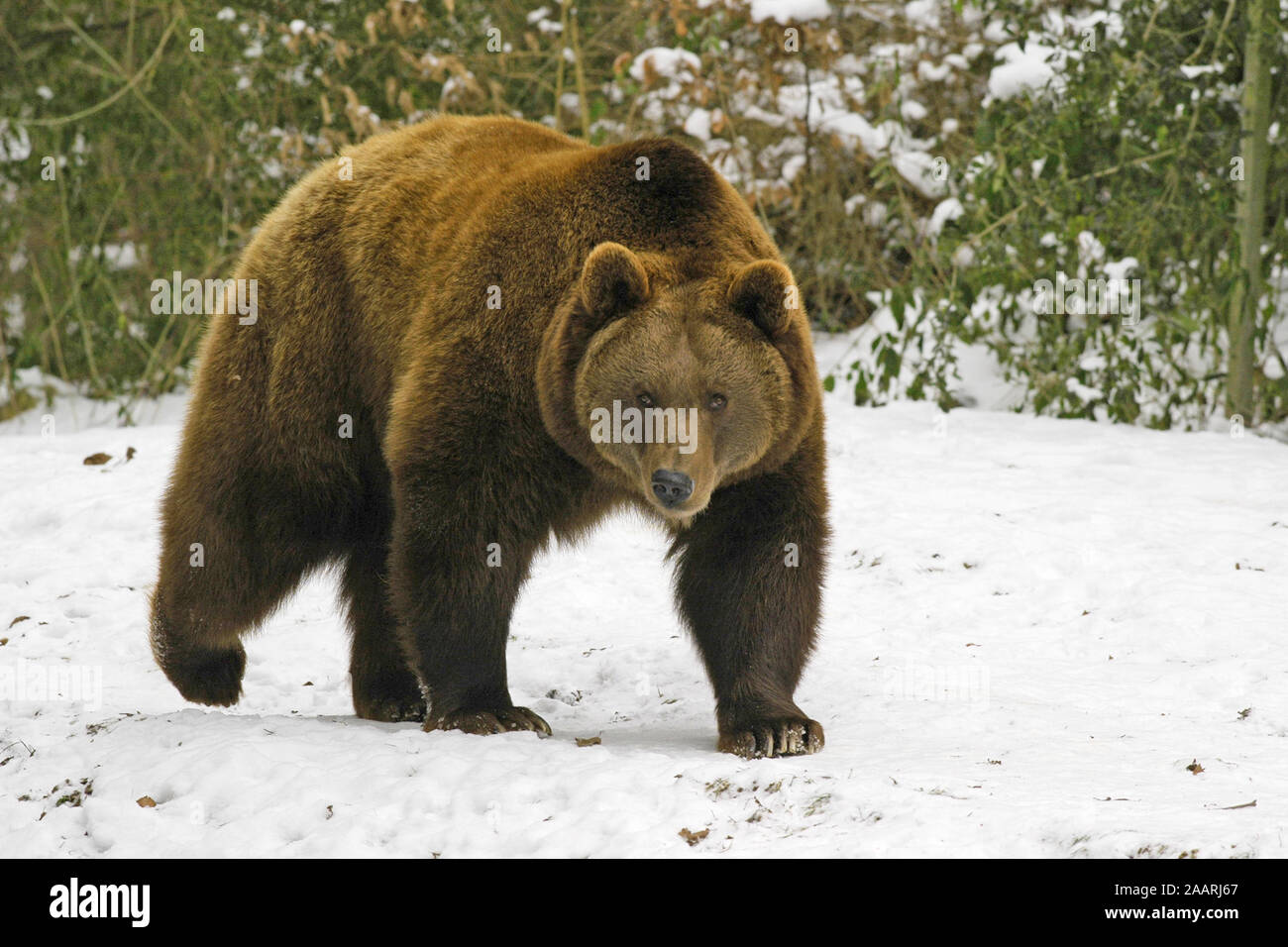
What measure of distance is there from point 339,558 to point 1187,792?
3.50 metres

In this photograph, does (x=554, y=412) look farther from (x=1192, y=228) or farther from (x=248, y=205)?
(x=248, y=205)

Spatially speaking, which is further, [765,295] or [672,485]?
[765,295]

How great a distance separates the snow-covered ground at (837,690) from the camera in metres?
4.23

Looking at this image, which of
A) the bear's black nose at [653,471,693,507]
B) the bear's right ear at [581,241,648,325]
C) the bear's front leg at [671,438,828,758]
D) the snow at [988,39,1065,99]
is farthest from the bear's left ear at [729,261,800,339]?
the snow at [988,39,1065,99]

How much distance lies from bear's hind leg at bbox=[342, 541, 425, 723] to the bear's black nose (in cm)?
198

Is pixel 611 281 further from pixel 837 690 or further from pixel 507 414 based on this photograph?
pixel 837 690

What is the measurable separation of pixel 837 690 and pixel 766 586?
1165 mm

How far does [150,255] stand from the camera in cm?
1369

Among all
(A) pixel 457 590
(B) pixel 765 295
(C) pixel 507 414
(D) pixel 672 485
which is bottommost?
(A) pixel 457 590

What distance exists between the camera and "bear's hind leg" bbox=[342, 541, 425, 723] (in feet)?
20.7

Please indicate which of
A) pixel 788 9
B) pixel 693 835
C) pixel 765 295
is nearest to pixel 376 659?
pixel 765 295

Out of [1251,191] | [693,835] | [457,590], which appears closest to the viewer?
[693,835]

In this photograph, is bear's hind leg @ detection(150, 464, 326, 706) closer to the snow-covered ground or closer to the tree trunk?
the snow-covered ground

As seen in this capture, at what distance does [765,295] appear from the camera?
4977 millimetres
